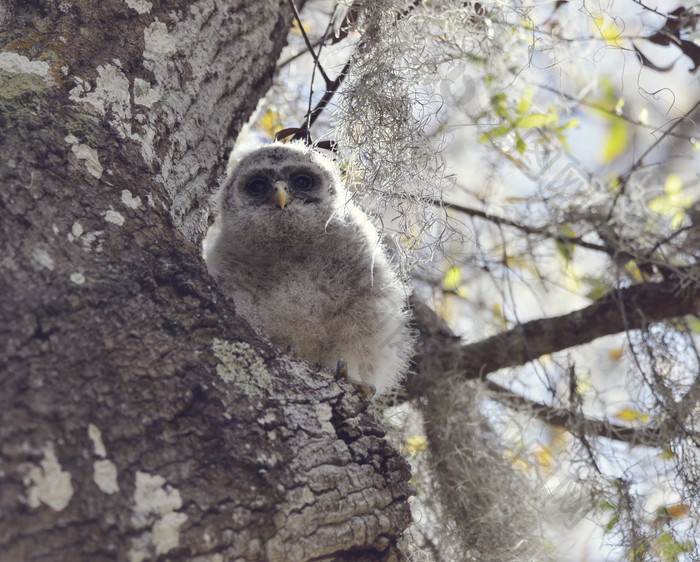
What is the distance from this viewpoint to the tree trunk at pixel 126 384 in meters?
1.10

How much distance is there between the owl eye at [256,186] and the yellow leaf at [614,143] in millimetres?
2230

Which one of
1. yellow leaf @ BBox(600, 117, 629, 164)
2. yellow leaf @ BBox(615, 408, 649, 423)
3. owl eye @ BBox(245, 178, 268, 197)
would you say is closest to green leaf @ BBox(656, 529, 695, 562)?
yellow leaf @ BBox(615, 408, 649, 423)

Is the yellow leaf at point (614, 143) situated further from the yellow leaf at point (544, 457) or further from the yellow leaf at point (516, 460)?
the yellow leaf at point (516, 460)

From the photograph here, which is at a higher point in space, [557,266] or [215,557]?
[557,266]

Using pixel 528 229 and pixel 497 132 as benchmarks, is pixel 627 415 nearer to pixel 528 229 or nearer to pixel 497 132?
pixel 528 229

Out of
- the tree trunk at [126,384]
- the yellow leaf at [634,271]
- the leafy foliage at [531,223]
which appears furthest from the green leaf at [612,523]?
the tree trunk at [126,384]

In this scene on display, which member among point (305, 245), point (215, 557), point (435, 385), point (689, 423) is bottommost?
point (215, 557)

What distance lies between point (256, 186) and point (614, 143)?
2.48 m

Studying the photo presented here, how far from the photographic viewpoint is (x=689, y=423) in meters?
2.51

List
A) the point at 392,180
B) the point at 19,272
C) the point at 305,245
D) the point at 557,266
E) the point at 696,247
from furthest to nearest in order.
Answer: the point at 557,266
the point at 696,247
the point at 305,245
the point at 392,180
the point at 19,272

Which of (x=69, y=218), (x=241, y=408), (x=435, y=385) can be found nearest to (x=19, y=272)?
(x=69, y=218)

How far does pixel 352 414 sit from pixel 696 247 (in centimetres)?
200

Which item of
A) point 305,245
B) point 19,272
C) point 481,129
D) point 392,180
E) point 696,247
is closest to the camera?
point 19,272

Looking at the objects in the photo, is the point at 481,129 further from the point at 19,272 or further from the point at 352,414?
the point at 19,272
